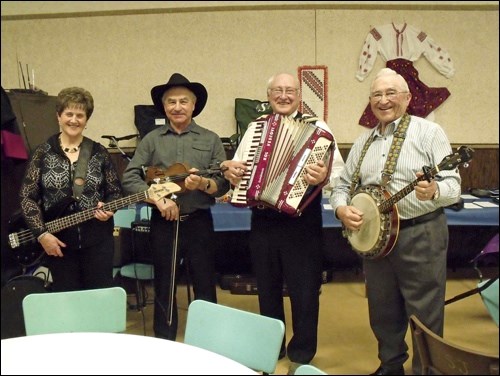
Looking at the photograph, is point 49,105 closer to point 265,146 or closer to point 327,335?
point 265,146

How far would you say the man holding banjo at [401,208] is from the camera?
173cm

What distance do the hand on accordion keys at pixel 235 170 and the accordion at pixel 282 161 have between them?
19 millimetres

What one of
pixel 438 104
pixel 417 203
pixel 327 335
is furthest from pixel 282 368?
pixel 438 104

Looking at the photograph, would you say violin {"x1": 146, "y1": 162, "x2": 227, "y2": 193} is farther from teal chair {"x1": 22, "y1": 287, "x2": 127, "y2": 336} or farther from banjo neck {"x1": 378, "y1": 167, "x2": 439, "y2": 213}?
banjo neck {"x1": 378, "y1": 167, "x2": 439, "y2": 213}

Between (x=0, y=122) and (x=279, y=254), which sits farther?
(x=279, y=254)

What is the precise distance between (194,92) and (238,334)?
1212 mm

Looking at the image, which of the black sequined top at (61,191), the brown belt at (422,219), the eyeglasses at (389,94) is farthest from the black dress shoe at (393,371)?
the black sequined top at (61,191)

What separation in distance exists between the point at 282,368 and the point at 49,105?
2.38m

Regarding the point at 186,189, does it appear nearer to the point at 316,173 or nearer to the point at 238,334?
the point at 316,173

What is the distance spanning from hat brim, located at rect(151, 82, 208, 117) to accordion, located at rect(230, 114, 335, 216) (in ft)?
1.14

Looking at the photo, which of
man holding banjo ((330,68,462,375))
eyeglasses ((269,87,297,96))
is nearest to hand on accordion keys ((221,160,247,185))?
eyeglasses ((269,87,297,96))

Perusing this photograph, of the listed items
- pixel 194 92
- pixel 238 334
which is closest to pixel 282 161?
pixel 194 92

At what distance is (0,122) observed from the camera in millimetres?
1746

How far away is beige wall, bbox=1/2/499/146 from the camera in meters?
2.32
